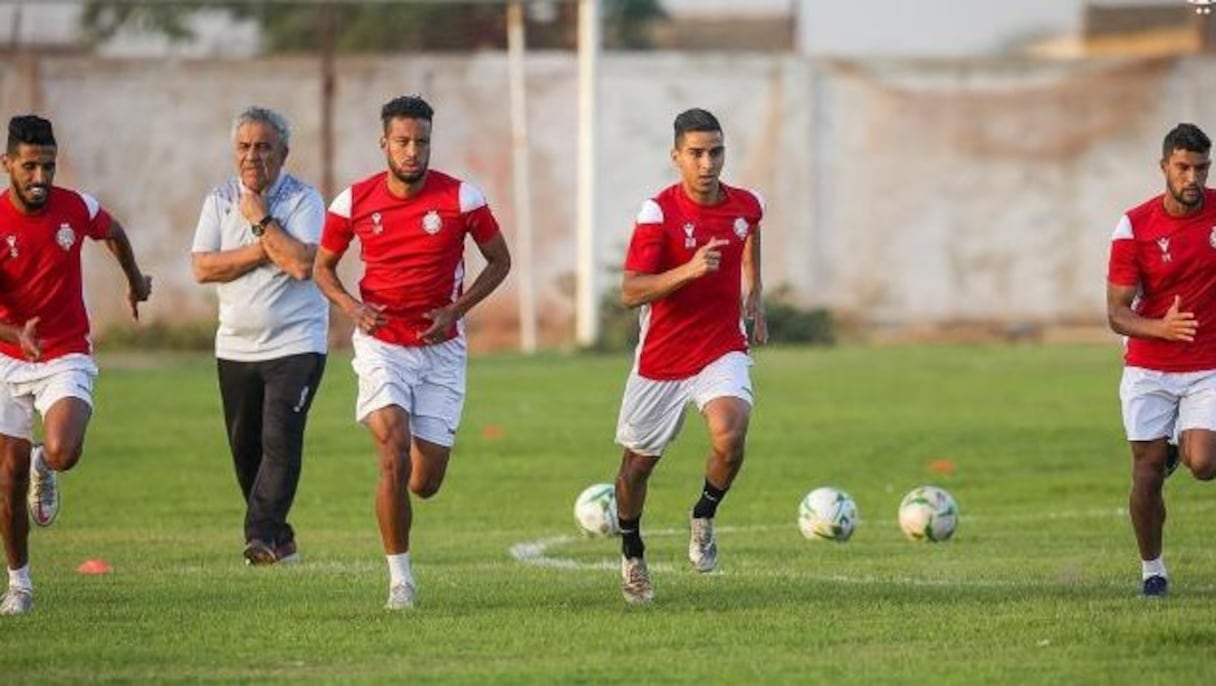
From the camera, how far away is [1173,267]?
12.7 meters

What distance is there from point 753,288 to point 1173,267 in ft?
6.71

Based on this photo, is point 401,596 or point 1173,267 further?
point 1173,267

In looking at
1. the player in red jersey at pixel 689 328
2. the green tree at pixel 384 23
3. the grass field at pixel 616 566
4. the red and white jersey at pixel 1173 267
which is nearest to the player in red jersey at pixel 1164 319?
the red and white jersey at pixel 1173 267

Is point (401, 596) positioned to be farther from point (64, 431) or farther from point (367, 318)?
point (64, 431)

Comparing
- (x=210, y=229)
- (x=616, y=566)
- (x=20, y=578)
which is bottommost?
(x=616, y=566)

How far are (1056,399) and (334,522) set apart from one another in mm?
12432

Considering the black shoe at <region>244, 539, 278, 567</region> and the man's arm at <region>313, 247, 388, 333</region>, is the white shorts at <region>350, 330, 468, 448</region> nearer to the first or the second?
the man's arm at <region>313, 247, 388, 333</region>

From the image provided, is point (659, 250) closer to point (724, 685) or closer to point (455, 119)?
point (724, 685)

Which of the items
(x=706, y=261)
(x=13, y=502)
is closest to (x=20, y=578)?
(x=13, y=502)

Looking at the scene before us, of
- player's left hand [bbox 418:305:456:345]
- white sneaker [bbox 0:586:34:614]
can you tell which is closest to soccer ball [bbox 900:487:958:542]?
player's left hand [bbox 418:305:456:345]

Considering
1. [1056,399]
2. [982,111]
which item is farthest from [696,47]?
[1056,399]

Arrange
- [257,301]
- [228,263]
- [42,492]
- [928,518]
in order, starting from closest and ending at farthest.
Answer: [228,263] → [42,492] → [257,301] → [928,518]

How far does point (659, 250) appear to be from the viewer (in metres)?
12.5

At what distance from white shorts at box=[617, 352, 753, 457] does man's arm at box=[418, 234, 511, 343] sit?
87 cm
